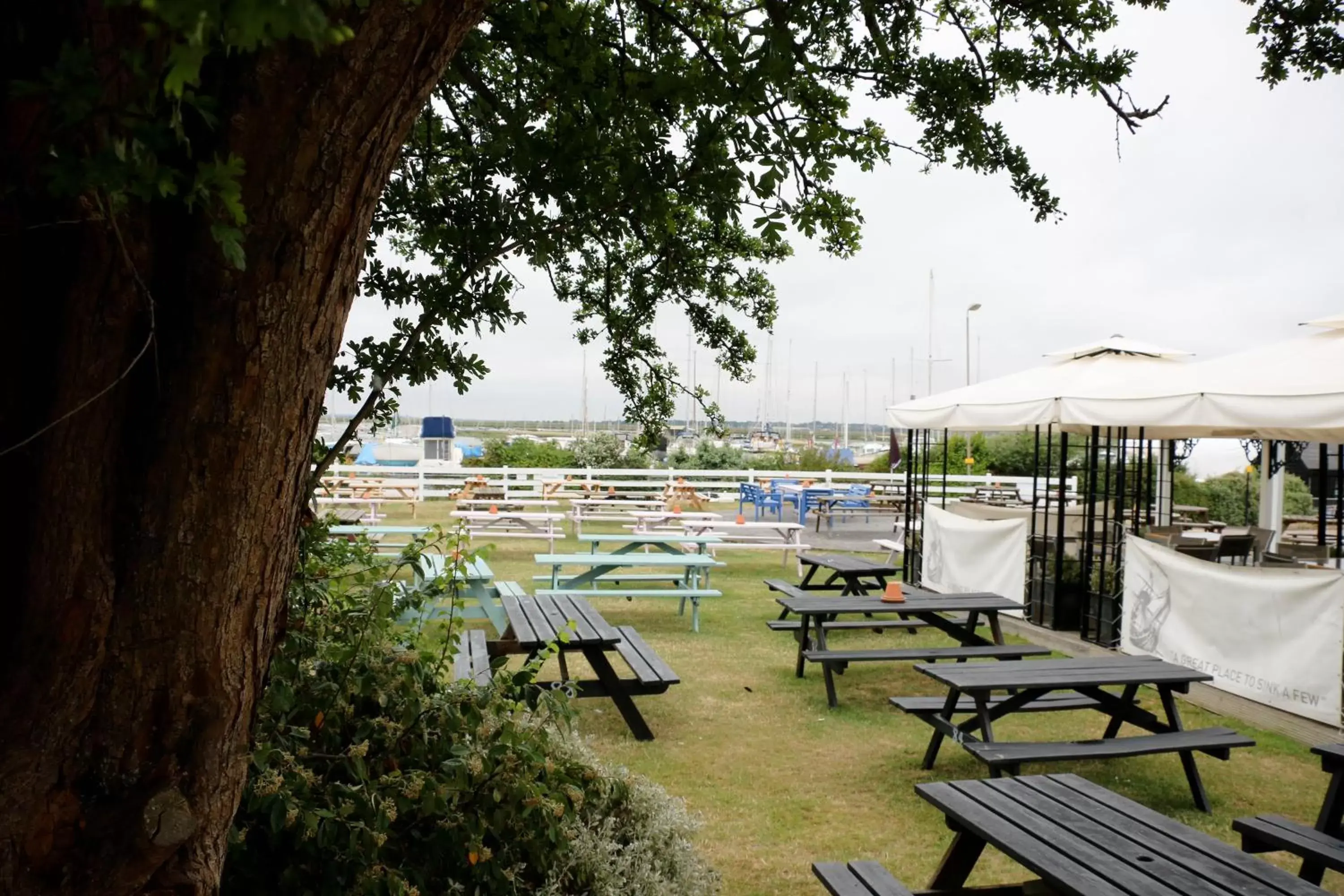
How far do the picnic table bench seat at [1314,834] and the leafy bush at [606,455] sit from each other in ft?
65.1

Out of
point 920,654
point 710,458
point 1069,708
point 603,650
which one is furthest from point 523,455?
point 1069,708

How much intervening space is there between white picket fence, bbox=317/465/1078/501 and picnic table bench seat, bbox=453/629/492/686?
11.8 metres

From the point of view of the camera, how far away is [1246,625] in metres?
5.95

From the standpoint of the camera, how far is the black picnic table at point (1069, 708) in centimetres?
438

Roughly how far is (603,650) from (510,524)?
33.0ft

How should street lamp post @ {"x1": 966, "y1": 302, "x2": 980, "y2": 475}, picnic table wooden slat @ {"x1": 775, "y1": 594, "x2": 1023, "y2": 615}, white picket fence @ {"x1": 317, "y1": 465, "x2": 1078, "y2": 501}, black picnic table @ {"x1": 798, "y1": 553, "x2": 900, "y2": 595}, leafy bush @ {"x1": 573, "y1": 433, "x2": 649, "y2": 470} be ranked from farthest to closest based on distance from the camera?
1. leafy bush @ {"x1": 573, "y1": 433, "x2": 649, "y2": 470}
2. street lamp post @ {"x1": 966, "y1": 302, "x2": 980, "y2": 475}
3. white picket fence @ {"x1": 317, "y1": 465, "x2": 1078, "y2": 501}
4. black picnic table @ {"x1": 798, "y1": 553, "x2": 900, "y2": 595}
5. picnic table wooden slat @ {"x1": 775, "y1": 594, "x2": 1023, "y2": 615}

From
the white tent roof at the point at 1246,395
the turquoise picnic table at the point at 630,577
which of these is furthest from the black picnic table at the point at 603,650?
the white tent roof at the point at 1246,395

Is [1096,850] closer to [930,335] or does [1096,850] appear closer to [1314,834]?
[1314,834]

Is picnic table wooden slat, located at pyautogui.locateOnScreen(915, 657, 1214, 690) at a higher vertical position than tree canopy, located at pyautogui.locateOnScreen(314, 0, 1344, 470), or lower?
lower

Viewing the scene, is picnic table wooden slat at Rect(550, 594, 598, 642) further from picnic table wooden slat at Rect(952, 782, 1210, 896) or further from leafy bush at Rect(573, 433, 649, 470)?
leafy bush at Rect(573, 433, 649, 470)

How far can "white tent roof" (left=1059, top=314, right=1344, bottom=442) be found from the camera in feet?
18.3

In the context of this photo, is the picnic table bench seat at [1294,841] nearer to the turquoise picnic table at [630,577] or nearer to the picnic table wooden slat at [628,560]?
the turquoise picnic table at [630,577]

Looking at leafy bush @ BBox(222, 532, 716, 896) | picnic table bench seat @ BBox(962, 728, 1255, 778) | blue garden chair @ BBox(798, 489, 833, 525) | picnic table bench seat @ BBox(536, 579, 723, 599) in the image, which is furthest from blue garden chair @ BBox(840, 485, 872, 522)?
leafy bush @ BBox(222, 532, 716, 896)

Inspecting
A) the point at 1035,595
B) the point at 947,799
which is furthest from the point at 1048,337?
the point at 947,799
